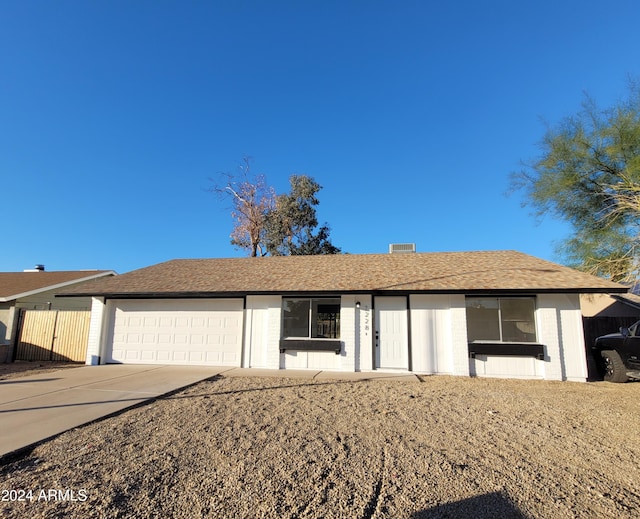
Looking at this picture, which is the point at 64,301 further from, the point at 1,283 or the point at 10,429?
the point at 10,429

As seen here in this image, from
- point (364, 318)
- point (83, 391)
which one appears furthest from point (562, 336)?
point (83, 391)

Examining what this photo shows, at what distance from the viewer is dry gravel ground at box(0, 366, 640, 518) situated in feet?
10.7

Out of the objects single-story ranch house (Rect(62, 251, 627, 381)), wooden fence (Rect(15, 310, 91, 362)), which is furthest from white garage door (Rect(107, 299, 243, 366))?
wooden fence (Rect(15, 310, 91, 362))

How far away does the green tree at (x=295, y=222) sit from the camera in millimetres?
25156

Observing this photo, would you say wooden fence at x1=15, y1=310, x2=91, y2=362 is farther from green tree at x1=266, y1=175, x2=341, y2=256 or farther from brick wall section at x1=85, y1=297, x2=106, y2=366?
green tree at x1=266, y1=175, x2=341, y2=256

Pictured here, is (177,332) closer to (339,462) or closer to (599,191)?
(339,462)

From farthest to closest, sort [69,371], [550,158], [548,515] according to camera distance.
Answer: [550,158] < [69,371] < [548,515]

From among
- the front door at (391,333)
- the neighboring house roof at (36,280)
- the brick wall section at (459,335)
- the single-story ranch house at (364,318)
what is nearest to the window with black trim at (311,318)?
the single-story ranch house at (364,318)

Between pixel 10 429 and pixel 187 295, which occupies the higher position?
pixel 187 295

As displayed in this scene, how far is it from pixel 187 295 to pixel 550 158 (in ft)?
51.3

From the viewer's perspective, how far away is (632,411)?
6734 mm

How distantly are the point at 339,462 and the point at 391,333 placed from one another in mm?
6971

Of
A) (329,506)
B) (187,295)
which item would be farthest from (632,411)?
(187,295)

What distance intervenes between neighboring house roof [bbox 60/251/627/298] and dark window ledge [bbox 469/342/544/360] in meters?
1.57
